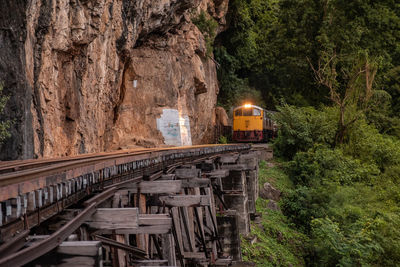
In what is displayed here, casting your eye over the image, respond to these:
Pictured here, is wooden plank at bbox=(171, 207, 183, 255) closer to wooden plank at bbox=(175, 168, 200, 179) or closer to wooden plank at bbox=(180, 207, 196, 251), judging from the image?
wooden plank at bbox=(180, 207, 196, 251)

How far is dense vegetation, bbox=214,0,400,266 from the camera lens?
13.4m

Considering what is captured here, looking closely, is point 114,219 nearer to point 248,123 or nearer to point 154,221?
point 154,221

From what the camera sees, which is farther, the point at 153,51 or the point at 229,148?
the point at 153,51

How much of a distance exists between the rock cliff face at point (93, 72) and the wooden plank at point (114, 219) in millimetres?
4672

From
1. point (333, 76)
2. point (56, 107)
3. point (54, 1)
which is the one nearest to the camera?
point (54, 1)

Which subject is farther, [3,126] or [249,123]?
[249,123]

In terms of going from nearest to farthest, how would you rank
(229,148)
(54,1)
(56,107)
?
(54,1)
(56,107)
(229,148)

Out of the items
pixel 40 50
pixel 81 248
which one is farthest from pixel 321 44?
pixel 81 248

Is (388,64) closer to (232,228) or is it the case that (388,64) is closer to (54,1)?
(232,228)

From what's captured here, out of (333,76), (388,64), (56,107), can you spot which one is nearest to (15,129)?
(56,107)

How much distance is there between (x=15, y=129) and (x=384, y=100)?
24489mm

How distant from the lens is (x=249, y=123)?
80.5ft

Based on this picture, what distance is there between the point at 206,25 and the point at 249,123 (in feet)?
20.5

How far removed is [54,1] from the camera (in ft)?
30.5
